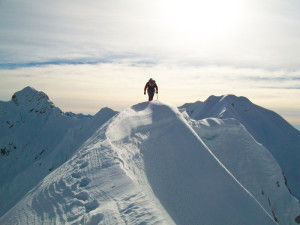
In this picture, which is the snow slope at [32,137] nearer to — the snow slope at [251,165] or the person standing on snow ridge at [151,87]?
the person standing on snow ridge at [151,87]

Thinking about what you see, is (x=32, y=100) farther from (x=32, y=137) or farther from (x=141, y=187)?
(x=141, y=187)

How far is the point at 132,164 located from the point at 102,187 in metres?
2.29

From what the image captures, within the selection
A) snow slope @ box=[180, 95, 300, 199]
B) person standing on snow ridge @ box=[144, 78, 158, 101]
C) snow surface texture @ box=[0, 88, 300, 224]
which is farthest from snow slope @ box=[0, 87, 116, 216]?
snow surface texture @ box=[0, 88, 300, 224]

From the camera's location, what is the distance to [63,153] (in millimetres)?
67938

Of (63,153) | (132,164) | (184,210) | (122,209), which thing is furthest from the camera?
(63,153)

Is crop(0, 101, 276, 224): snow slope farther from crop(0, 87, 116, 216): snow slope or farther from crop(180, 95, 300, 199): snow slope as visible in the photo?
crop(0, 87, 116, 216): snow slope

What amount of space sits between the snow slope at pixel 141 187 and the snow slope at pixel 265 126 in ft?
114

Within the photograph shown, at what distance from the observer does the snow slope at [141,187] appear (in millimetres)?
7288

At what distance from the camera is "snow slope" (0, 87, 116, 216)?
6706 cm

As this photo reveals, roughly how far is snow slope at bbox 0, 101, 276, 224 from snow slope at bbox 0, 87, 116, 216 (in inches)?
1967

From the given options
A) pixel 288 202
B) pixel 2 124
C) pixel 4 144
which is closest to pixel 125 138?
pixel 288 202

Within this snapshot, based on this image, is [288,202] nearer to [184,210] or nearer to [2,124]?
[184,210]

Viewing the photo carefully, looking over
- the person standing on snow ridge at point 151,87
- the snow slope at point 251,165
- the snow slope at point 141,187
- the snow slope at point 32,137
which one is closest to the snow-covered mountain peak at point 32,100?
the snow slope at point 32,137

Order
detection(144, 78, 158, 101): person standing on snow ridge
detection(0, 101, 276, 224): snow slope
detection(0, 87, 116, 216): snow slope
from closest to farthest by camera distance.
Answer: detection(0, 101, 276, 224): snow slope → detection(144, 78, 158, 101): person standing on snow ridge → detection(0, 87, 116, 216): snow slope
